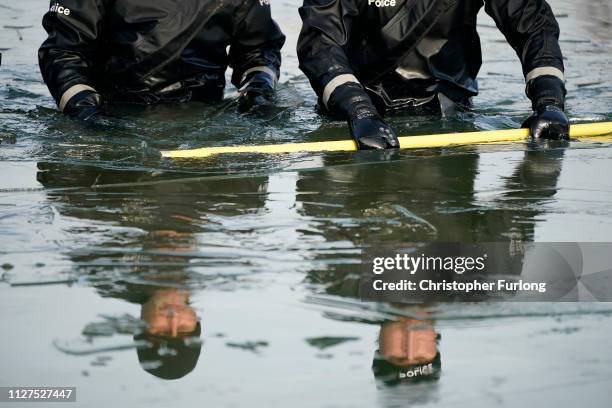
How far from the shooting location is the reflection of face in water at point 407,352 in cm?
253

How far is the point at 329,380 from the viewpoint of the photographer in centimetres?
249

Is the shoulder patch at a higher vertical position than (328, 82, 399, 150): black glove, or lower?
higher

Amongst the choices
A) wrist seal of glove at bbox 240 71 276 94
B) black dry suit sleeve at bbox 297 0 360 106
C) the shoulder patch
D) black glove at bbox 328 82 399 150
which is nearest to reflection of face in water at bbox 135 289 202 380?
black glove at bbox 328 82 399 150

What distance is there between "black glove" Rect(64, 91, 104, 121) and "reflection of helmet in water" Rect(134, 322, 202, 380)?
8.97 ft

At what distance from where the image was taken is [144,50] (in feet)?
17.7

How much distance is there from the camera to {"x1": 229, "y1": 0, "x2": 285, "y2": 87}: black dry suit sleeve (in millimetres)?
5727

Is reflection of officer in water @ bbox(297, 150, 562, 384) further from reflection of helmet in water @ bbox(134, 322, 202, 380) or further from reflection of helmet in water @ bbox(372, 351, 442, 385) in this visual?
reflection of helmet in water @ bbox(134, 322, 202, 380)

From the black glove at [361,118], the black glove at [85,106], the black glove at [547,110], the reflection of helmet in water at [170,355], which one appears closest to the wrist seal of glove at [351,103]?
the black glove at [361,118]

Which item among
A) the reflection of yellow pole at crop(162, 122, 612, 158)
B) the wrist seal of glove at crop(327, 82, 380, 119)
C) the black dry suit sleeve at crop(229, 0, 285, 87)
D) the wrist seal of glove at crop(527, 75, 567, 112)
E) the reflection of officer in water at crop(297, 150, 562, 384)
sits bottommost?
the reflection of officer in water at crop(297, 150, 562, 384)

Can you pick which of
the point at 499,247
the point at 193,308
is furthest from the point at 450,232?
the point at 193,308

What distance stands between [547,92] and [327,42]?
1.08 meters

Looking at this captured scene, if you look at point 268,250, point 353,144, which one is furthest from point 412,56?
point 268,250

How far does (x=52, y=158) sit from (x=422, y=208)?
1732 mm

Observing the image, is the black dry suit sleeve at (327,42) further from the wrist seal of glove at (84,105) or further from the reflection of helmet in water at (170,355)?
the reflection of helmet in water at (170,355)
